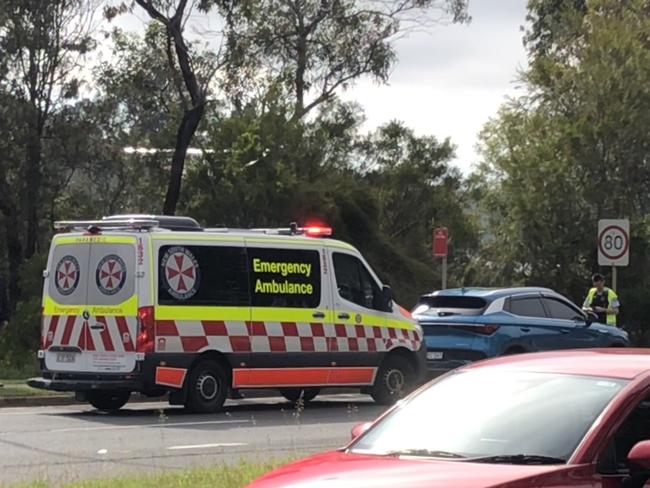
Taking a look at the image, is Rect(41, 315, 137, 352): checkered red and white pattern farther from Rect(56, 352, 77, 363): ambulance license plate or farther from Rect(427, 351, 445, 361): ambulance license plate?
Rect(427, 351, 445, 361): ambulance license plate

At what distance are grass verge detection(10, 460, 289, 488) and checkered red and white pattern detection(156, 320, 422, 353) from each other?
19.4 ft

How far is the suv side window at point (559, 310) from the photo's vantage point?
2044 cm

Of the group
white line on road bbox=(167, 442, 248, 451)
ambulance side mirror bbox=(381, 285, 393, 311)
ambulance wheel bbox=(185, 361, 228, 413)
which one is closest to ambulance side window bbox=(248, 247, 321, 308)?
ambulance wheel bbox=(185, 361, 228, 413)

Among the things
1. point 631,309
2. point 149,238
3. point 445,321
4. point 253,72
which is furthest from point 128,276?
point 253,72

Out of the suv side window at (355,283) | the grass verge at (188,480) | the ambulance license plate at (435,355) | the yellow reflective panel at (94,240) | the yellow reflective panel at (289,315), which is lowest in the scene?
the grass verge at (188,480)

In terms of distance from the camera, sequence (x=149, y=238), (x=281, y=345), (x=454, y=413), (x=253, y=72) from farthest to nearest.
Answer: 1. (x=253, y=72)
2. (x=281, y=345)
3. (x=149, y=238)
4. (x=454, y=413)

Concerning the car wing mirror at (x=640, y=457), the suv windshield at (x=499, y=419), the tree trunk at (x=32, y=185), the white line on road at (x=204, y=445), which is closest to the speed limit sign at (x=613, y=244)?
the white line on road at (x=204, y=445)

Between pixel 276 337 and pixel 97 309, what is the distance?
2.42 m

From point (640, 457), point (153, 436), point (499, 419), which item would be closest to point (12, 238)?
point (153, 436)

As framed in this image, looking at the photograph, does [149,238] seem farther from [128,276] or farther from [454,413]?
[454,413]

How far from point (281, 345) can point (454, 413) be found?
36.9 feet

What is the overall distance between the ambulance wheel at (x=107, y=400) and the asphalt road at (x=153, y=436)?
0.14 meters

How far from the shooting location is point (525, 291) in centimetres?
2019

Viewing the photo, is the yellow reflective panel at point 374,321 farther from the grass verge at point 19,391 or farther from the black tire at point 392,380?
the grass verge at point 19,391
